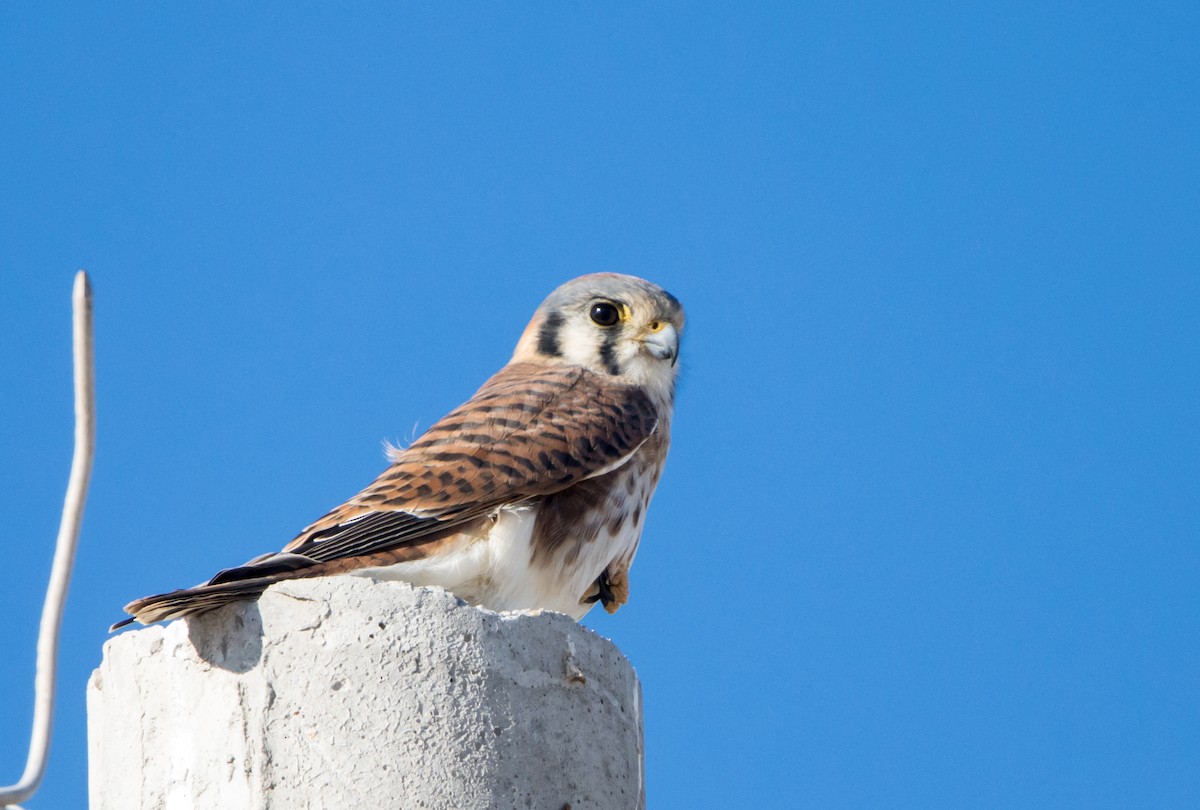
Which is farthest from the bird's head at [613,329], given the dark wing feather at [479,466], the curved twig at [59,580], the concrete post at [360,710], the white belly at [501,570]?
the curved twig at [59,580]

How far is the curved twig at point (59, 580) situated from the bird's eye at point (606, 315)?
260 cm

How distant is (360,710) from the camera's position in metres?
2.62

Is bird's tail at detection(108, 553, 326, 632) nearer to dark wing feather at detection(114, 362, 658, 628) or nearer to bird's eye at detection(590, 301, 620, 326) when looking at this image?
dark wing feather at detection(114, 362, 658, 628)

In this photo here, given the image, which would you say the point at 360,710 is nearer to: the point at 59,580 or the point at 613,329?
the point at 59,580

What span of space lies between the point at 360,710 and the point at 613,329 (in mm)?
2388

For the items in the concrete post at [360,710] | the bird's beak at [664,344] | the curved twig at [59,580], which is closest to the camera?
the curved twig at [59,580]

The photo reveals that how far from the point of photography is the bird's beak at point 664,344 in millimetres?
4738

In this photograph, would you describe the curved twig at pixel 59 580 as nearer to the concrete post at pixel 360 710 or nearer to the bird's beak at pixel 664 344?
the concrete post at pixel 360 710

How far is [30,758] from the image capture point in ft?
8.18

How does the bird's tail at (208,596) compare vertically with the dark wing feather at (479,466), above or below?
below

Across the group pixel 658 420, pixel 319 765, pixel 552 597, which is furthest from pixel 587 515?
pixel 319 765

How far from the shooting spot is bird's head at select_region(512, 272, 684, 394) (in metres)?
4.75

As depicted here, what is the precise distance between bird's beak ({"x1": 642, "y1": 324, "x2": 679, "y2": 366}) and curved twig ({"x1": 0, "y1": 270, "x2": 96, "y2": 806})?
8.24 feet

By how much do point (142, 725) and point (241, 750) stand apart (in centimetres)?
26
